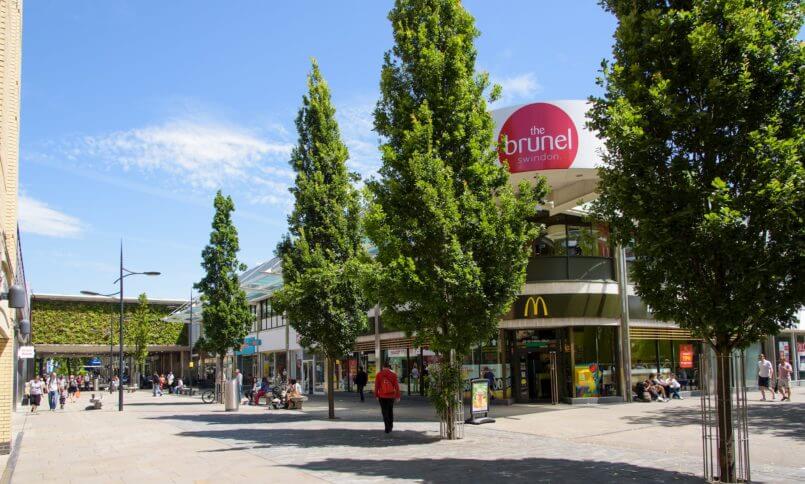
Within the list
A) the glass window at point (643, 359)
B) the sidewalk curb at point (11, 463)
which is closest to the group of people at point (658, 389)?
the glass window at point (643, 359)

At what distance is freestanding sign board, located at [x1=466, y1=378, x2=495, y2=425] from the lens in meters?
18.6

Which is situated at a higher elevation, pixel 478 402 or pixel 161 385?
pixel 478 402

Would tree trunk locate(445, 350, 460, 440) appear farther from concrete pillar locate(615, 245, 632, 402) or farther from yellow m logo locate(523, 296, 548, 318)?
concrete pillar locate(615, 245, 632, 402)

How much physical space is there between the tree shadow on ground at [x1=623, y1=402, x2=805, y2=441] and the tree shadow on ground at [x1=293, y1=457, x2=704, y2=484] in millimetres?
6015

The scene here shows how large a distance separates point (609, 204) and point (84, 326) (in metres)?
66.1

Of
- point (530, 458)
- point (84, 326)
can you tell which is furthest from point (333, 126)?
point (84, 326)

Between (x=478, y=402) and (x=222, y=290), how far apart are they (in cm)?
2175

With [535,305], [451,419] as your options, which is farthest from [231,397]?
[451,419]

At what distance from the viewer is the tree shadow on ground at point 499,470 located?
33.8ft

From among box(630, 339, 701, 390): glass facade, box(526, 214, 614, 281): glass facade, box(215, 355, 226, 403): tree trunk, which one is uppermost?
box(526, 214, 614, 281): glass facade

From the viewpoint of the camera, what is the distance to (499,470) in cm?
1112

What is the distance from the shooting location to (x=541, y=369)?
25359mm

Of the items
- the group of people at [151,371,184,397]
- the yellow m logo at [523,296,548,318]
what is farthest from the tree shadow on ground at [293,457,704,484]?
the group of people at [151,371,184,397]

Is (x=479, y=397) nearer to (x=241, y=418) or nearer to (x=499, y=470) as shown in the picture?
(x=499, y=470)
